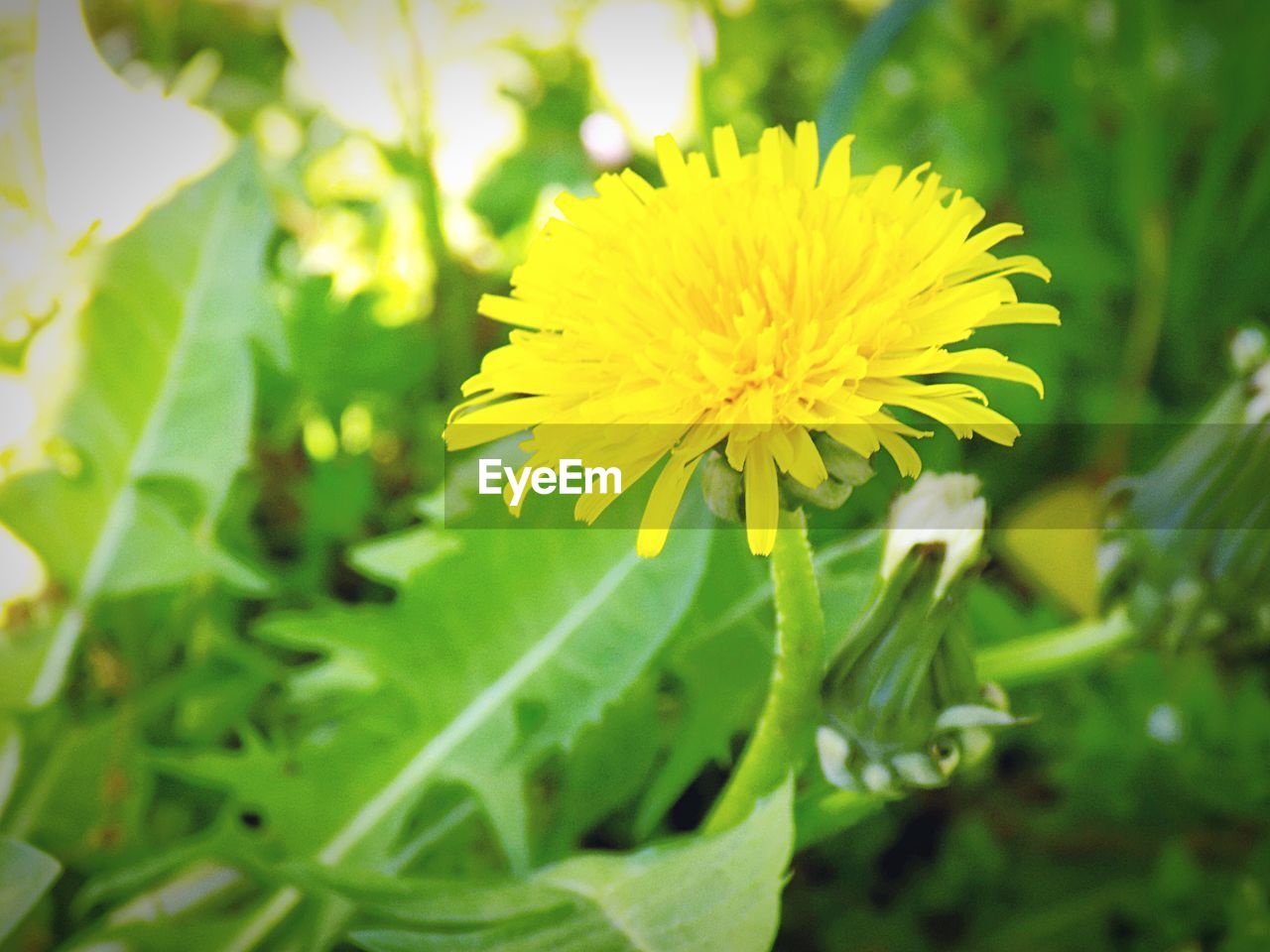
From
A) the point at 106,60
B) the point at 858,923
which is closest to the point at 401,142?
the point at 106,60

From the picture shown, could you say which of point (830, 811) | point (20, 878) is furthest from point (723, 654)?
→ point (20, 878)

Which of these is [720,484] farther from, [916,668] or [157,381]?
[157,381]

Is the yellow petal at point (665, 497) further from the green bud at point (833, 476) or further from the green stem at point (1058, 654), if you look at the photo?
the green stem at point (1058, 654)

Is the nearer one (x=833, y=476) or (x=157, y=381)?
(x=833, y=476)

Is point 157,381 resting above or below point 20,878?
above

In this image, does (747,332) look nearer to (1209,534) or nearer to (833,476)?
(833,476)

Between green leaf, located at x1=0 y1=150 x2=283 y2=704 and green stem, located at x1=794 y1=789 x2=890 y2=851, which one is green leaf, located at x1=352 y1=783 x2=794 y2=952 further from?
green leaf, located at x1=0 y1=150 x2=283 y2=704
